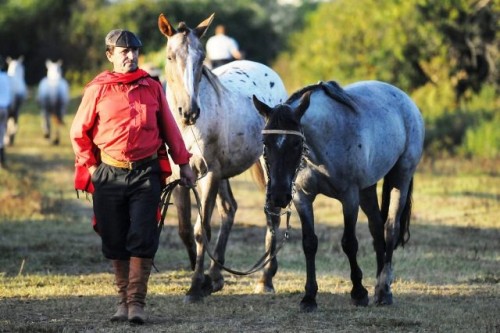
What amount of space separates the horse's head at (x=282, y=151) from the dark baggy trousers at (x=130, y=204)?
849 mm

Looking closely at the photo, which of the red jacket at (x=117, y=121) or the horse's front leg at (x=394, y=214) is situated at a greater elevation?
the red jacket at (x=117, y=121)

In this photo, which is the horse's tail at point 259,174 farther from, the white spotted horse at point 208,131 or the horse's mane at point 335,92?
the horse's mane at point 335,92

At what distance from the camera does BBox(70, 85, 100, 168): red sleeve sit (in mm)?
8477

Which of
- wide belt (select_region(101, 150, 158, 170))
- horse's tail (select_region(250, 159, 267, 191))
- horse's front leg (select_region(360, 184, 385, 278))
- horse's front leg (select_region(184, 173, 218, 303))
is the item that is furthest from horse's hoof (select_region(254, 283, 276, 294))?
wide belt (select_region(101, 150, 158, 170))

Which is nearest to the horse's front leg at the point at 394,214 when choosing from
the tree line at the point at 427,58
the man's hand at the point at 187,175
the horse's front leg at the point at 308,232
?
the horse's front leg at the point at 308,232

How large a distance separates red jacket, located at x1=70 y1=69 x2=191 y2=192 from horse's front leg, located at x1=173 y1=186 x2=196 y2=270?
76.5 inches

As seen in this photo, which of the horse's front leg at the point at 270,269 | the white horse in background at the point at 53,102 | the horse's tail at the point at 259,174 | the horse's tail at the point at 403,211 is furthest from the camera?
the white horse in background at the point at 53,102

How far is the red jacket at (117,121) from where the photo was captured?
8391mm

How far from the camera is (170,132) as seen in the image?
8.69 m

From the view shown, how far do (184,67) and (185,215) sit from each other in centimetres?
154

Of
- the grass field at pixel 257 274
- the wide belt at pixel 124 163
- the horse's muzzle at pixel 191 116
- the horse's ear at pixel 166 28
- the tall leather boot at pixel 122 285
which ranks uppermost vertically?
the horse's ear at pixel 166 28

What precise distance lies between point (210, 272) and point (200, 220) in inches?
26.2

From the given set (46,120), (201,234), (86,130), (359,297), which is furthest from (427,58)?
(86,130)

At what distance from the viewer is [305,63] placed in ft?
132
